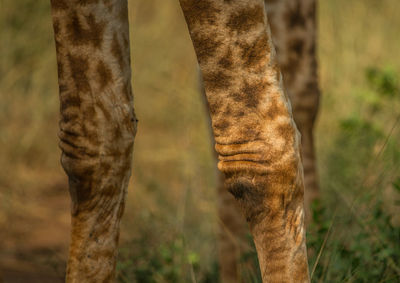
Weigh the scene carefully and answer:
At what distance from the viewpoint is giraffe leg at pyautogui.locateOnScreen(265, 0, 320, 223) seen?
2.35 meters

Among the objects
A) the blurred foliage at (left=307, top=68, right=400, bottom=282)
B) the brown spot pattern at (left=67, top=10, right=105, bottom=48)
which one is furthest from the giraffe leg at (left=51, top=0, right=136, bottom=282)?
the blurred foliage at (left=307, top=68, right=400, bottom=282)

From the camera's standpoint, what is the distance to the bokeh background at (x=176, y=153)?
2502mm

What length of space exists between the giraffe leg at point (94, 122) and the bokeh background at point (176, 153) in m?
0.74

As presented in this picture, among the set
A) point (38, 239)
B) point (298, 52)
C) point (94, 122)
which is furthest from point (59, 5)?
point (38, 239)

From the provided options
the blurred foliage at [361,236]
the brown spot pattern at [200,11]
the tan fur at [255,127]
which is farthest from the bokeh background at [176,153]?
the brown spot pattern at [200,11]

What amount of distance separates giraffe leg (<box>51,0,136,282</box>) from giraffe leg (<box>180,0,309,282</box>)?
35 centimetres

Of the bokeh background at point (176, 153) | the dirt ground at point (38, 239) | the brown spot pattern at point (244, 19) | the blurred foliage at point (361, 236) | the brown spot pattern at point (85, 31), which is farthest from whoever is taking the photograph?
the dirt ground at point (38, 239)

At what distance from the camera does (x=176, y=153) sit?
16.1ft

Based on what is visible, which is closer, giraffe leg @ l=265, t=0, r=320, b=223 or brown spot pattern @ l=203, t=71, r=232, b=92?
brown spot pattern @ l=203, t=71, r=232, b=92

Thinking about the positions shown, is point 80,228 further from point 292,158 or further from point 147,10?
point 147,10

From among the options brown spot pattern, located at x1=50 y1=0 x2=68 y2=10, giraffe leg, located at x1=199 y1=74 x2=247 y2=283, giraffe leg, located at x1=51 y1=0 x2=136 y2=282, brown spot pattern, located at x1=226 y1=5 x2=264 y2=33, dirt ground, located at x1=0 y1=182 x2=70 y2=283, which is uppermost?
brown spot pattern, located at x1=50 y1=0 x2=68 y2=10

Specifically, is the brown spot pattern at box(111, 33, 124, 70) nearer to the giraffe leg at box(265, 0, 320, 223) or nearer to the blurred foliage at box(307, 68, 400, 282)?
the blurred foliage at box(307, 68, 400, 282)

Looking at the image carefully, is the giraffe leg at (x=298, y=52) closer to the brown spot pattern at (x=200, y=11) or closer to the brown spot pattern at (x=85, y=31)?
the brown spot pattern at (x=85, y=31)

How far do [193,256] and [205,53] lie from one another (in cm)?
119
